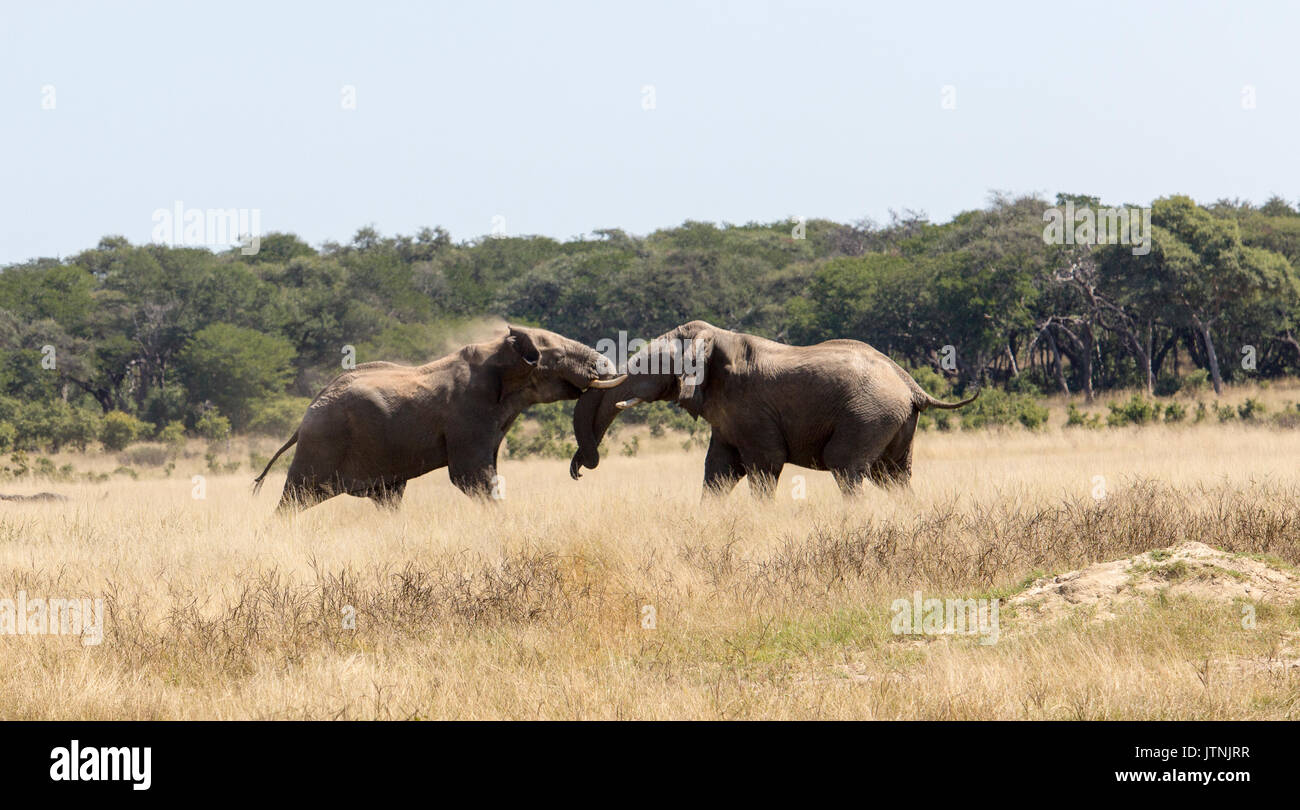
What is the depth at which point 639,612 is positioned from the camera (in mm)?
8172

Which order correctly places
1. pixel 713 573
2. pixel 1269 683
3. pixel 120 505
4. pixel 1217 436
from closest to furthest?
pixel 1269 683 → pixel 713 573 → pixel 120 505 → pixel 1217 436

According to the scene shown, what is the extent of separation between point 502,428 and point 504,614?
480 centimetres

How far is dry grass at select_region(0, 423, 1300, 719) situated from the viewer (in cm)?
642

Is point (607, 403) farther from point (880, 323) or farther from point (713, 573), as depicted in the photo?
point (880, 323)

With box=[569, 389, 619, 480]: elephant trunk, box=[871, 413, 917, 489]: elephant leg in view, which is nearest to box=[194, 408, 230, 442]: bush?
box=[569, 389, 619, 480]: elephant trunk

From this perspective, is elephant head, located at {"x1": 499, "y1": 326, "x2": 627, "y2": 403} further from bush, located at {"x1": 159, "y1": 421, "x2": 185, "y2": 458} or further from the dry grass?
bush, located at {"x1": 159, "y1": 421, "x2": 185, "y2": 458}

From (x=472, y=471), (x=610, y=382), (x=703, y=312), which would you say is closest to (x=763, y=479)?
(x=610, y=382)

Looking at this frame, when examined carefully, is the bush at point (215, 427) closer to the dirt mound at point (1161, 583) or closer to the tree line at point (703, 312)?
the tree line at point (703, 312)

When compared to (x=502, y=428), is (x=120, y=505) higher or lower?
lower

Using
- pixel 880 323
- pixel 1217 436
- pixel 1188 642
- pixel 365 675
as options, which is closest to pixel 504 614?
pixel 365 675

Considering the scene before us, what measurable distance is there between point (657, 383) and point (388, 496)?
2757mm

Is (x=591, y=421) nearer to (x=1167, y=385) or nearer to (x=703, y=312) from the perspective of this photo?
(x=1167, y=385)

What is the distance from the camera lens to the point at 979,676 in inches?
257

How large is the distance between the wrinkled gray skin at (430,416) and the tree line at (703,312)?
2409cm
